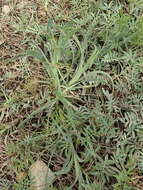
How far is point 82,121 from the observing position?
1.76 m

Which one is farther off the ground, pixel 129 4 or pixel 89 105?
pixel 129 4

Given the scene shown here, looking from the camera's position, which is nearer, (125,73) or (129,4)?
(125,73)

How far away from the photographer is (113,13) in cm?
199

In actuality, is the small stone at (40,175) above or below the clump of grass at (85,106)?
below

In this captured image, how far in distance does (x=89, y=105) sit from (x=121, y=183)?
1.32 feet

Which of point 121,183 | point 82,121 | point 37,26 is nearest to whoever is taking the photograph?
point 121,183

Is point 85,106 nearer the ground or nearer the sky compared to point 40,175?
nearer the sky

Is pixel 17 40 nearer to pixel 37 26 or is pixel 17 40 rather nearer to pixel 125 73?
pixel 37 26

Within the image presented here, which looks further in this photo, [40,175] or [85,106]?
[85,106]

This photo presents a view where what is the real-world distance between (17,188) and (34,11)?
955mm

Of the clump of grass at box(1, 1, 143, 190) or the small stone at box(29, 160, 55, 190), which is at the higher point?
the clump of grass at box(1, 1, 143, 190)

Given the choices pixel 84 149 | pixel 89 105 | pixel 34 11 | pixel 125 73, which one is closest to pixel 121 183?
pixel 84 149

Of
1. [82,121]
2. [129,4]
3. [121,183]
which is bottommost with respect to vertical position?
[121,183]

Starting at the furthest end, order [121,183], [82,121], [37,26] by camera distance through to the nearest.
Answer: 1. [37,26]
2. [82,121]
3. [121,183]
